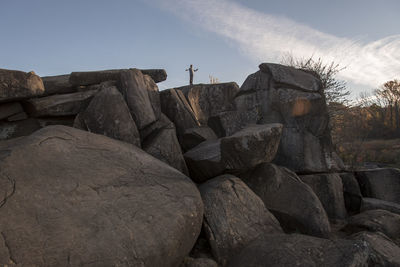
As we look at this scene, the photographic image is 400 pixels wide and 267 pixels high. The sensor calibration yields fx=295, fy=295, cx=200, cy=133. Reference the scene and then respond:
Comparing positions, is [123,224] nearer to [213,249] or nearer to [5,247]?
[5,247]

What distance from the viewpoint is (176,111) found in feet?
17.9

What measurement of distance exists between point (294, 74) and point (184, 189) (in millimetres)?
4011

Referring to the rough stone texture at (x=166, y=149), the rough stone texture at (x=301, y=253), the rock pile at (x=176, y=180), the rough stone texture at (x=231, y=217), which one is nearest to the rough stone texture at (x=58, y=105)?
the rock pile at (x=176, y=180)

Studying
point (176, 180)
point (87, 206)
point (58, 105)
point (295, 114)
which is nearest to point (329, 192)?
point (295, 114)

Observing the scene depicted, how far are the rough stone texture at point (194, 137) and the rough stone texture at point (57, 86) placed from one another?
2108 millimetres

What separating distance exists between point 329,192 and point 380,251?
2157 millimetres

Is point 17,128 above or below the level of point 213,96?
below

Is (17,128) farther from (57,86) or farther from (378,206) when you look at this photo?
(378,206)

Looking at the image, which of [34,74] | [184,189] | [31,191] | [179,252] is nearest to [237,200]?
[184,189]

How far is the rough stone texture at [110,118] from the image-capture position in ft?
13.4

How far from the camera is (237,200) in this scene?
145 inches

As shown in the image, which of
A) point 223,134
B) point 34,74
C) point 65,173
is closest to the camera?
point 65,173

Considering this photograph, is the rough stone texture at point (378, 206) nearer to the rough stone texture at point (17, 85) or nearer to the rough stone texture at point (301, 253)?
the rough stone texture at point (301, 253)

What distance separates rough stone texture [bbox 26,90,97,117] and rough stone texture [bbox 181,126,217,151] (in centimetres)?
175
